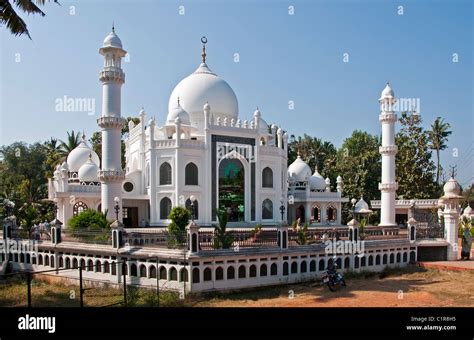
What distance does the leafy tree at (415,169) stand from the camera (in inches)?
1569

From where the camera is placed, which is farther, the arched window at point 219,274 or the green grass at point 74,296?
the arched window at point 219,274

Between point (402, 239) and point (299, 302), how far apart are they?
8306mm

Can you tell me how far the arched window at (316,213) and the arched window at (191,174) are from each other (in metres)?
11.9

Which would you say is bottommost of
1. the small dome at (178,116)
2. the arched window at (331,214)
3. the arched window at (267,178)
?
the arched window at (331,214)

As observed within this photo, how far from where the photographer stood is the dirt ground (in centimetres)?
1405

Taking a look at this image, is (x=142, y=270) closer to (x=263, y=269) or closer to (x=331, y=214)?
(x=263, y=269)

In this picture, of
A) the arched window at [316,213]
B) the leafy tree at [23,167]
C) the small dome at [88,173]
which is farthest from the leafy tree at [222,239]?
the leafy tree at [23,167]

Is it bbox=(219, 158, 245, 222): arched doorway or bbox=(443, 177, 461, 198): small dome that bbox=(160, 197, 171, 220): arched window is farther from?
bbox=(443, 177, 461, 198): small dome

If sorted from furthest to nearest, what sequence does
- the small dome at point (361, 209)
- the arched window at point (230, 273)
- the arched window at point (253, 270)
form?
the small dome at point (361, 209), the arched window at point (253, 270), the arched window at point (230, 273)

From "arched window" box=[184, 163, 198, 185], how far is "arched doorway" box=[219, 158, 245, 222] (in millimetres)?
1729

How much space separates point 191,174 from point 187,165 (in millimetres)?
653

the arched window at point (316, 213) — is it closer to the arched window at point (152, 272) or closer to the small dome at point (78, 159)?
the small dome at point (78, 159)

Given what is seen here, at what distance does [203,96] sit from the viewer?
32188 mm

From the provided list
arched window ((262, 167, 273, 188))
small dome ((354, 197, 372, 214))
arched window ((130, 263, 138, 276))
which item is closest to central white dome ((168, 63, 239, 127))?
arched window ((262, 167, 273, 188))
